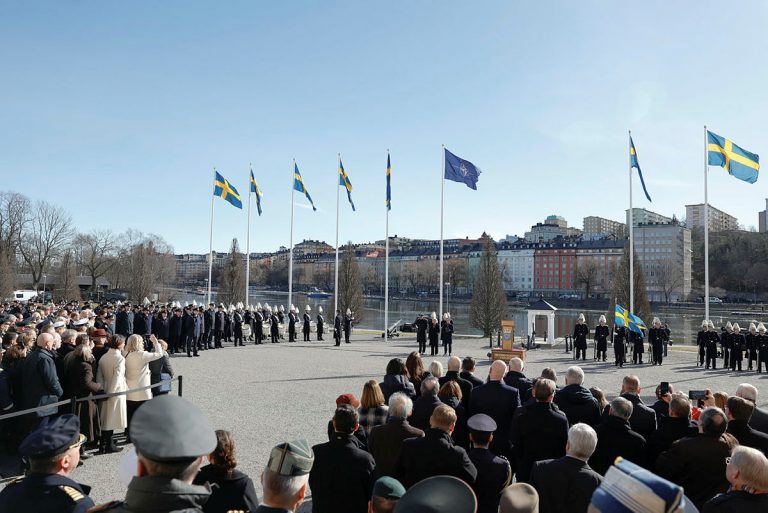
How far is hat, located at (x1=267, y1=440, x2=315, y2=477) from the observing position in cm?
310

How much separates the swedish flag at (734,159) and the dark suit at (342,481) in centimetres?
2258

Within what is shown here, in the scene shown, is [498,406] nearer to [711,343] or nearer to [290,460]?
[290,460]

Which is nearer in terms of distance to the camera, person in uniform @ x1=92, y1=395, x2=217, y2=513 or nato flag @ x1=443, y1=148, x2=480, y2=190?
person in uniform @ x1=92, y1=395, x2=217, y2=513

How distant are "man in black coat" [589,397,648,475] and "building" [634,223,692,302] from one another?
4998 inches

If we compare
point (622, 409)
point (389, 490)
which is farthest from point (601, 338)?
point (389, 490)

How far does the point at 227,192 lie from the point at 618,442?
29.5m

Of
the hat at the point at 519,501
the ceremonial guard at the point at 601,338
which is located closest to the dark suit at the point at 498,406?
the hat at the point at 519,501

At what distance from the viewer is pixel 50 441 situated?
11.1ft

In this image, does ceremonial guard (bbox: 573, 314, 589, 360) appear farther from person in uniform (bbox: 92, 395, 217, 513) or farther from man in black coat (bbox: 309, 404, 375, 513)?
person in uniform (bbox: 92, 395, 217, 513)

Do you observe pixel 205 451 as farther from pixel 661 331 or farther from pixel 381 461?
pixel 661 331

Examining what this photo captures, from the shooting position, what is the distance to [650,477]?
1.85m

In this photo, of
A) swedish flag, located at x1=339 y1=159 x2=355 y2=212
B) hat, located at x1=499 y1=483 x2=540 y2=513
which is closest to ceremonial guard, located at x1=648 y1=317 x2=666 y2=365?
swedish flag, located at x1=339 y1=159 x2=355 y2=212

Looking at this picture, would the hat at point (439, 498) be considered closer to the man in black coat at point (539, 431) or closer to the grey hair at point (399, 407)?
the grey hair at point (399, 407)

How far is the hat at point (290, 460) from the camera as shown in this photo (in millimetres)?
3098
